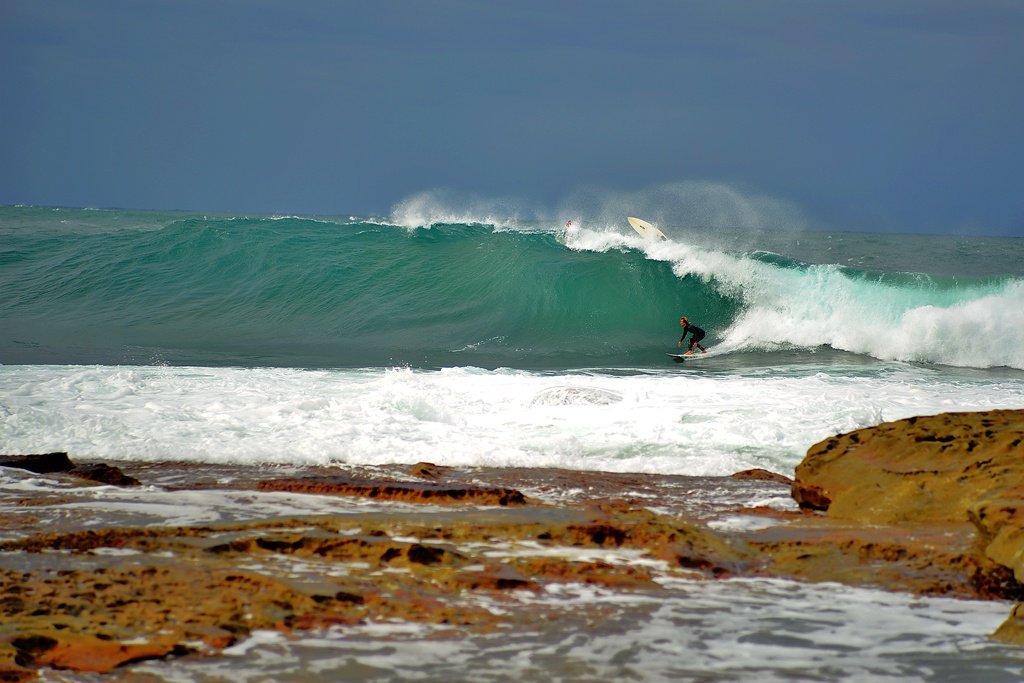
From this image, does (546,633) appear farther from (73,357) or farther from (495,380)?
(73,357)

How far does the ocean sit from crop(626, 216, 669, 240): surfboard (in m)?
0.44

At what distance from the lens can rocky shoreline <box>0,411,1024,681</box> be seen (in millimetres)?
2986

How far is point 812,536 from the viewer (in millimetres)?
4172

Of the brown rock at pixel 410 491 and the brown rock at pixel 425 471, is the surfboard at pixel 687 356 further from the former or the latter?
the brown rock at pixel 410 491

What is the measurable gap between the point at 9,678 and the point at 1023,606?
129 inches

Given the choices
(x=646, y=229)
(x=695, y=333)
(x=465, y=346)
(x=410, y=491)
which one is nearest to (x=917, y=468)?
(x=410, y=491)

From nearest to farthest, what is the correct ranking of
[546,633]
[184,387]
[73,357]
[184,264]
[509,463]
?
1. [546,633]
2. [509,463]
3. [184,387]
4. [73,357]
5. [184,264]

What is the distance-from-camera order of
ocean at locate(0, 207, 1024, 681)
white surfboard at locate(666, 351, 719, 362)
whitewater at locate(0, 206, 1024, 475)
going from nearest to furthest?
ocean at locate(0, 207, 1024, 681)
whitewater at locate(0, 206, 1024, 475)
white surfboard at locate(666, 351, 719, 362)

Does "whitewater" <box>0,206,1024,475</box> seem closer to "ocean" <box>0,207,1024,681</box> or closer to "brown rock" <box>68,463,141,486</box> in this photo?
"ocean" <box>0,207,1024,681</box>

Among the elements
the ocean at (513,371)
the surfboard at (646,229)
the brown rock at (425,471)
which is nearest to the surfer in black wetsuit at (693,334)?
the ocean at (513,371)

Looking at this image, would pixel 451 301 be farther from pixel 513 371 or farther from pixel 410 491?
pixel 410 491

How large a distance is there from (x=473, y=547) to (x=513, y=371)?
8595 millimetres

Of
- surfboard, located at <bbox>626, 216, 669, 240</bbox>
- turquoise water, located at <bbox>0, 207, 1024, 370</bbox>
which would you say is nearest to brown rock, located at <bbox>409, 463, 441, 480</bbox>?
turquoise water, located at <bbox>0, 207, 1024, 370</bbox>

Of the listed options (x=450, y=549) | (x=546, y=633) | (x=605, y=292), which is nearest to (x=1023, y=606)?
(x=546, y=633)
